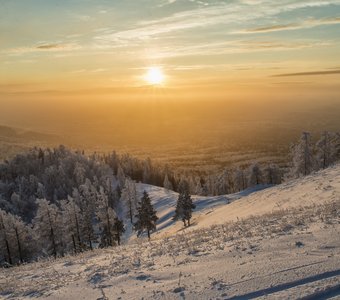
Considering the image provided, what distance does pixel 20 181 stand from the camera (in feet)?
356

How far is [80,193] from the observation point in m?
104

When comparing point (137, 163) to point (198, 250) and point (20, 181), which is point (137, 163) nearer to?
point (20, 181)

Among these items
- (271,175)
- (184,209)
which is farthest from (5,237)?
(271,175)

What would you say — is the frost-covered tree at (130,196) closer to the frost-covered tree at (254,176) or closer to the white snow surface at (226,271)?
the frost-covered tree at (254,176)

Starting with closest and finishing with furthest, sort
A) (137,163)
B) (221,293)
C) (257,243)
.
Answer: (221,293) < (257,243) < (137,163)

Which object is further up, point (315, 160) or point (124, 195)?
point (315, 160)

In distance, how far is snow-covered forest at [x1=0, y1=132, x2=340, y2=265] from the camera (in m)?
53.3

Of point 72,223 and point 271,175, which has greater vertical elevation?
point 72,223

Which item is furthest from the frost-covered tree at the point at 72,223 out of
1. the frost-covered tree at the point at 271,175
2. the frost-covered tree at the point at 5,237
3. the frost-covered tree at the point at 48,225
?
the frost-covered tree at the point at 271,175

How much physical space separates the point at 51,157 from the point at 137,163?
37.2 metres

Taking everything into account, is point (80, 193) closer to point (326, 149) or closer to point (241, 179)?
point (241, 179)

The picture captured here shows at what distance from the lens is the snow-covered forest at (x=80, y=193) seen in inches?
Result: 2098

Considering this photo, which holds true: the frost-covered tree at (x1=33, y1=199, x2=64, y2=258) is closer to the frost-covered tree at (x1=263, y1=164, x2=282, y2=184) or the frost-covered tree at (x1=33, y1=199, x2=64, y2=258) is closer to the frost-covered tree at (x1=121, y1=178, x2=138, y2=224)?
the frost-covered tree at (x1=121, y1=178, x2=138, y2=224)

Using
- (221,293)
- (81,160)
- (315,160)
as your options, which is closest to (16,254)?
(221,293)
